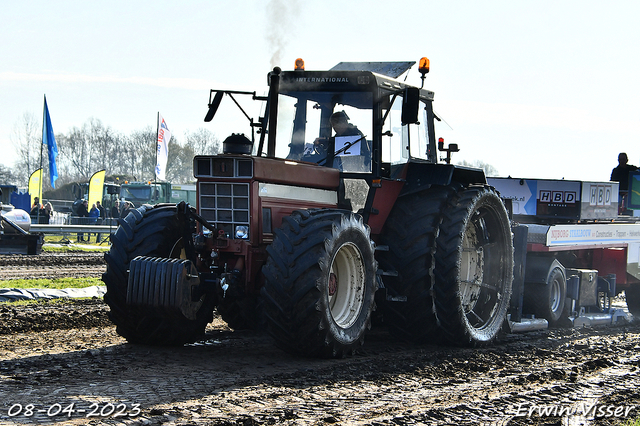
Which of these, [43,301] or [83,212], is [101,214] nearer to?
[83,212]

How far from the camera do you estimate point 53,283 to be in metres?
13.1

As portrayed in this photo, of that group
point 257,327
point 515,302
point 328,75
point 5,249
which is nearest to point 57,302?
point 257,327

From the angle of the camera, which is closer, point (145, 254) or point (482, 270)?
point (145, 254)

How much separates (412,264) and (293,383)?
92.0 inches

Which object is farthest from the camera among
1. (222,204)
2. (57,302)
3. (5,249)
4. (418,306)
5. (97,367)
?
(5,249)

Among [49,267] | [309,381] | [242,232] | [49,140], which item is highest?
[49,140]

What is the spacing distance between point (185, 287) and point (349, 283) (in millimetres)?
1583

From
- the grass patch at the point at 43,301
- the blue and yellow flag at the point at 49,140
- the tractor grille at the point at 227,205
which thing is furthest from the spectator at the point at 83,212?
the tractor grille at the point at 227,205

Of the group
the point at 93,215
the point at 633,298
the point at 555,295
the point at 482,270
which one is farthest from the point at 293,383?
the point at 93,215

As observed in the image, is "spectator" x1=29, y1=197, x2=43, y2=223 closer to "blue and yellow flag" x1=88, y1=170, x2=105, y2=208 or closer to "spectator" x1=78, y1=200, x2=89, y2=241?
"spectator" x1=78, y1=200, x2=89, y2=241

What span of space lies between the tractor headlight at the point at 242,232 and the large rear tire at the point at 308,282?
64cm

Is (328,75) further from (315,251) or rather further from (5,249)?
(5,249)

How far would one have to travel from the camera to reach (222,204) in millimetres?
6988

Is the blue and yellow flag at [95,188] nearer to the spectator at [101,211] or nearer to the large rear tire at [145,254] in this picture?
the spectator at [101,211]
